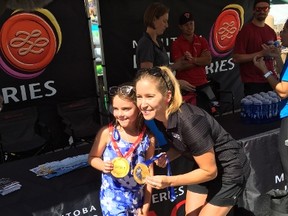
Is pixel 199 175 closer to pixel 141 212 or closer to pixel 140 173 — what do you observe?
pixel 140 173

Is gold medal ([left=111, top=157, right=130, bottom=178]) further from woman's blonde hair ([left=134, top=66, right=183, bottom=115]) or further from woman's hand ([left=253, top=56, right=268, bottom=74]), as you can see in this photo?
woman's hand ([left=253, top=56, right=268, bottom=74])

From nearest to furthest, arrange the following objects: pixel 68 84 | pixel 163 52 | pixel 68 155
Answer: pixel 68 155 < pixel 163 52 < pixel 68 84

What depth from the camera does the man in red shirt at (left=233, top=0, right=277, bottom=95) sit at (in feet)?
12.7

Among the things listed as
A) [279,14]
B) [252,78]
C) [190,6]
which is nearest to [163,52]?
[252,78]

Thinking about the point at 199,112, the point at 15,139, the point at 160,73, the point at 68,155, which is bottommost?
the point at 15,139

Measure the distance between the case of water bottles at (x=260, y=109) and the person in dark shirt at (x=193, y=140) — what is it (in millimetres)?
1228

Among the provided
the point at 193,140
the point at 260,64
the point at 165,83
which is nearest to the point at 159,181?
the point at 193,140

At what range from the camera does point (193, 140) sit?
1888mm

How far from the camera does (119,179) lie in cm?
214

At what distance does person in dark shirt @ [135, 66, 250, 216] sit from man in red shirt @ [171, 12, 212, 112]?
1.66 metres

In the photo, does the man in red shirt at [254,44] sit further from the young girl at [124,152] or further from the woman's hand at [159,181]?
the woman's hand at [159,181]

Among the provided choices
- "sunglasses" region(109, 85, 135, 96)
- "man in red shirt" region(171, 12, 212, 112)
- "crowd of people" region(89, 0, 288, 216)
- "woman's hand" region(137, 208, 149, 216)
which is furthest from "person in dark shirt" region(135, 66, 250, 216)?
"man in red shirt" region(171, 12, 212, 112)

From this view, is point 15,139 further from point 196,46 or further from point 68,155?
point 196,46

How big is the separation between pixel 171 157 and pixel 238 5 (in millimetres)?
4336
